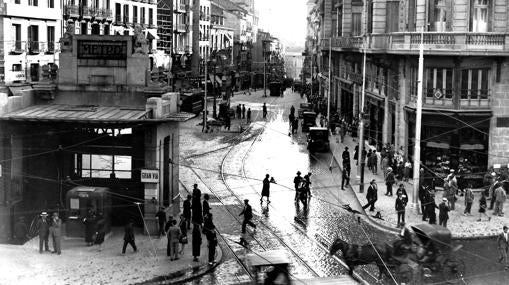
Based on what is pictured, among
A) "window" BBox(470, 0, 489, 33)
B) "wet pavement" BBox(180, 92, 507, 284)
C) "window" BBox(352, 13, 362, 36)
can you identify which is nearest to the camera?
"wet pavement" BBox(180, 92, 507, 284)

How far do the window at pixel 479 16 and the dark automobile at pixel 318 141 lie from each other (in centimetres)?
1459

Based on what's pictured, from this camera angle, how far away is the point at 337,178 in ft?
120

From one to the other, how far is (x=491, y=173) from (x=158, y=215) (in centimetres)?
1615

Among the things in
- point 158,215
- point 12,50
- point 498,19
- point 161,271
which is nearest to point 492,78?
point 498,19

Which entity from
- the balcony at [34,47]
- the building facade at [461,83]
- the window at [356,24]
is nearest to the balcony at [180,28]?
the window at [356,24]

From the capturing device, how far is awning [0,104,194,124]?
2209 cm

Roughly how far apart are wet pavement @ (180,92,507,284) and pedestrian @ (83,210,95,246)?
14.0 ft

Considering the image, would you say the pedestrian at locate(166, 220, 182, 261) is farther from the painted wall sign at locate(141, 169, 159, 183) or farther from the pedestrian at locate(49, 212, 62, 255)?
the pedestrian at locate(49, 212, 62, 255)

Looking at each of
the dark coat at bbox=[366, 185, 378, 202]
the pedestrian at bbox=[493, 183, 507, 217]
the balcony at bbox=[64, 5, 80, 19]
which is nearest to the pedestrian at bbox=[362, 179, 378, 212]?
the dark coat at bbox=[366, 185, 378, 202]

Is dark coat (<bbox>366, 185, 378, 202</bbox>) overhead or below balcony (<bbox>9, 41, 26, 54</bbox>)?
below

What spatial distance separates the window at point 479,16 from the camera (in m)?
33.6

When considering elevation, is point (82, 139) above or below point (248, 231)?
above

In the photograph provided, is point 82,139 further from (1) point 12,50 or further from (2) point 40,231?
(1) point 12,50

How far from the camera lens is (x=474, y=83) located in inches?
1318
